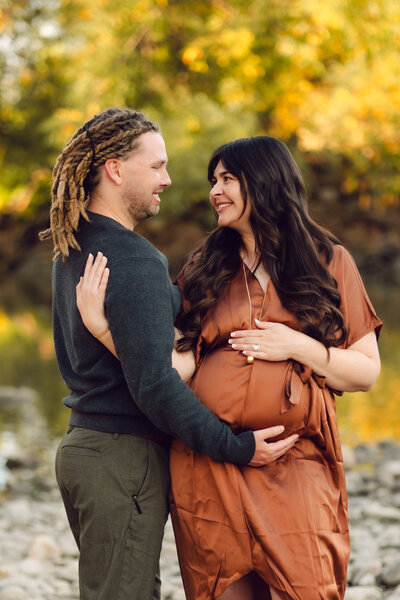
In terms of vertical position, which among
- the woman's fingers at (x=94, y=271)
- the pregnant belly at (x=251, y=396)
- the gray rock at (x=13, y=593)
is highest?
the woman's fingers at (x=94, y=271)

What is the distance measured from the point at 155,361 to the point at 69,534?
3.66m

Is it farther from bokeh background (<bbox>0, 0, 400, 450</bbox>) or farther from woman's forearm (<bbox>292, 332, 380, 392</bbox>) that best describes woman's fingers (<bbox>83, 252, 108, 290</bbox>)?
bokeh background (<bbox>0, 0, 400, 450</bbox>)

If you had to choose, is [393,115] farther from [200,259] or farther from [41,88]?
[200,259]

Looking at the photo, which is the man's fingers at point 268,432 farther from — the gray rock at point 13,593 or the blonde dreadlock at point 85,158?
the gray rock at point 13,593

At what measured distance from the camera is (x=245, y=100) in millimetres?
14867

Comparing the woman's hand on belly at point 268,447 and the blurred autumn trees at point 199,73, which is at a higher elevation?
the blurred autumn trees at point 199,73

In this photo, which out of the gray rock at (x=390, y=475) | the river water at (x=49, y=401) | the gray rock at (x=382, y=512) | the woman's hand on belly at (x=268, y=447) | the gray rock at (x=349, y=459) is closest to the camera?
the woman's hand on belly at (x=268, y=447)

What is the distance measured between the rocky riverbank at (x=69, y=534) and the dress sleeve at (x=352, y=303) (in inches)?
79.9

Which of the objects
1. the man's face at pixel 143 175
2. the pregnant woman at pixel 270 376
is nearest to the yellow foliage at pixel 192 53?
the pregnant woman at pixel 270 376

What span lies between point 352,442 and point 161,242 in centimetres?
2005

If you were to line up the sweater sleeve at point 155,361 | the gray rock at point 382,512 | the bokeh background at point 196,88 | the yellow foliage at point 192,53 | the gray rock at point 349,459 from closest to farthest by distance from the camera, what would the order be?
the sweater sleeve at point 155,361, the gray rock at point 382,512, the gray rock at point 349,459, the bokeh background at point 196,88, the yellow foliage at point 192,53

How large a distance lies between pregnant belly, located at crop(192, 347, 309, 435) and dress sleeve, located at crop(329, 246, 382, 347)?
0.28 meters

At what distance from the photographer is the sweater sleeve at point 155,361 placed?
2451mm

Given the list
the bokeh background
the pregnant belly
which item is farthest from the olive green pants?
the bokeh background
